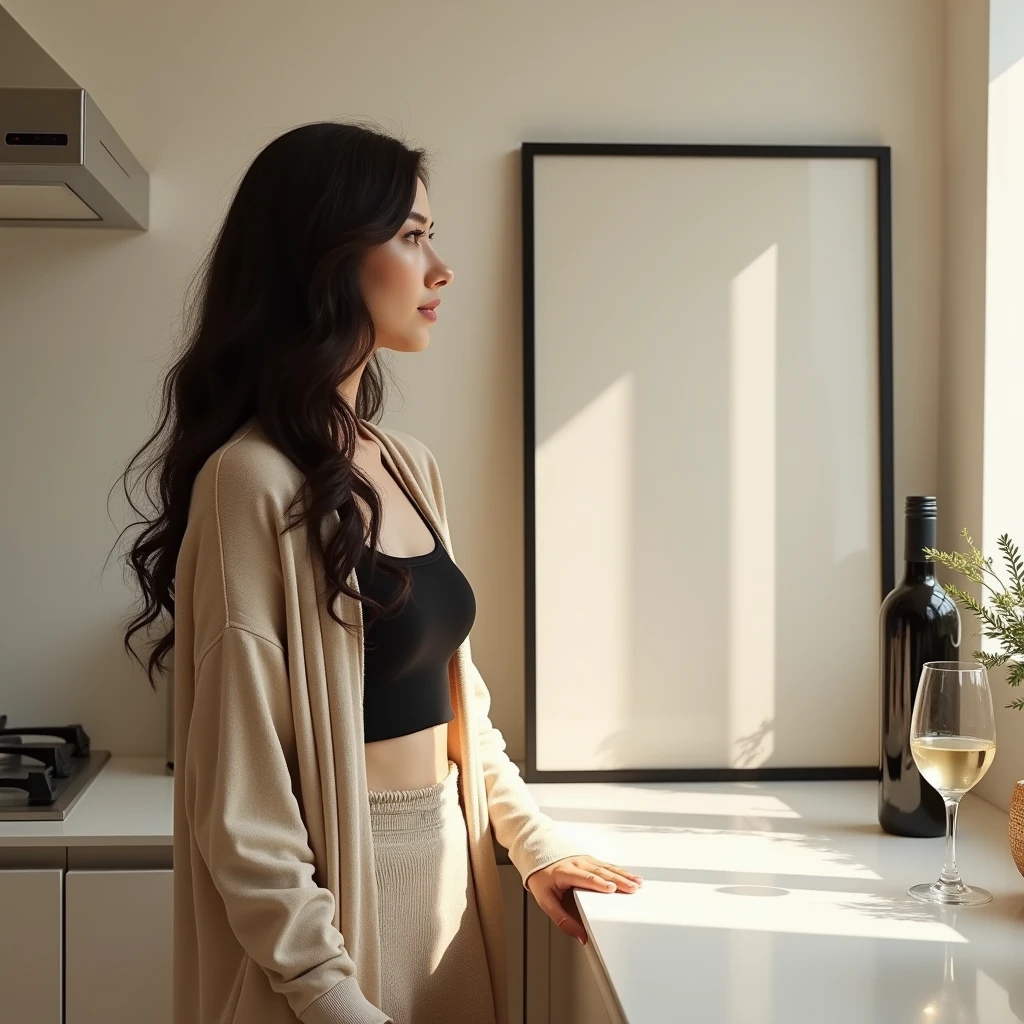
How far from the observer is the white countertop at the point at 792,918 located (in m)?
1.11

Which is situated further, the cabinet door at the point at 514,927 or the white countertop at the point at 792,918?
the cabinet door at the point at 514,927

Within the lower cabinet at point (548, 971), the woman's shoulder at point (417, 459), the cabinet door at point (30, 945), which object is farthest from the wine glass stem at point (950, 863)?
the cabinet door at point (30, 945)

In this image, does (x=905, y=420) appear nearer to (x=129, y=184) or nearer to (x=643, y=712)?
(x=643, y=712)

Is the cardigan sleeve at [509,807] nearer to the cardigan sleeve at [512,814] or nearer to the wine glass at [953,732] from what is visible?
the cardigan sleeve at [512,814]

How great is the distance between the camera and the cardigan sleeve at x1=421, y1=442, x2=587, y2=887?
4.81 ft

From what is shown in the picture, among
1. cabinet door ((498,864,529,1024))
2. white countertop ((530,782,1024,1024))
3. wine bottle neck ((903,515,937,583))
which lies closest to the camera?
white countertop ((530,782,1024,1024))

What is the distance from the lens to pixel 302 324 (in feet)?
4.21

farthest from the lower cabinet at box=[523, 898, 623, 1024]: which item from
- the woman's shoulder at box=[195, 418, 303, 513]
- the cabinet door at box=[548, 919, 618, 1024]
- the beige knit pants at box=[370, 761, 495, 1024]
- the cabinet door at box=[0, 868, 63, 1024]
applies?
the woman's shoulder at box=[195, 418, 303, 513]

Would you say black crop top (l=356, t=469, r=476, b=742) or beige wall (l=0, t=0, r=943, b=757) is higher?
beige wall (l=0, t=0, r=943, b=757)

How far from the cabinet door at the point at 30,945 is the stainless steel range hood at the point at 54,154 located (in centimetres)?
102

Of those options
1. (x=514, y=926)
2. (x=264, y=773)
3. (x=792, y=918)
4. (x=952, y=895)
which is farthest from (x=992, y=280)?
(x=264, y=773)

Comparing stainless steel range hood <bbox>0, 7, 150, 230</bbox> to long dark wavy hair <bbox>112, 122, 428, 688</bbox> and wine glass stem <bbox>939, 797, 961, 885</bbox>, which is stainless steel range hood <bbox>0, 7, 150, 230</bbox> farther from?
wine glass stem <bbox>939, 797, 961, 885</bbox>

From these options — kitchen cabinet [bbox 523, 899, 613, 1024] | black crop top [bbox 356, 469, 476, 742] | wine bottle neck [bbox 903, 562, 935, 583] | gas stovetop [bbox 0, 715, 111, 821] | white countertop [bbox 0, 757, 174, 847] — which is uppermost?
wine bottle neck [bbox 903, 562, 935, 583]

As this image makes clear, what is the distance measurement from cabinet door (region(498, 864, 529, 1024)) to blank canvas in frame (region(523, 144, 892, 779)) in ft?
1.13
